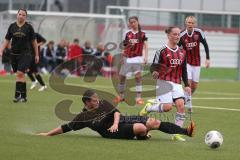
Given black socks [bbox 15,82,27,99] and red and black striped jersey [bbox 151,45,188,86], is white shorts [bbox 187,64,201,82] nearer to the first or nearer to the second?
black socks [bbox 15,82,27,99]

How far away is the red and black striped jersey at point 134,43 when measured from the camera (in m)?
21.7

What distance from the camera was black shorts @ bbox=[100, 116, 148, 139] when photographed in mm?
12570

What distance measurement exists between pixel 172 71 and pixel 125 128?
1.76 metres

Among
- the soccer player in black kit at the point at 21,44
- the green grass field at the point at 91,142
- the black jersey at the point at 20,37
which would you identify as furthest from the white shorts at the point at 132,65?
the black jersey at the point at 20,37

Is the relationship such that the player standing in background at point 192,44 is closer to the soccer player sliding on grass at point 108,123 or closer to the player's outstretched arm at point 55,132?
the soccer player sliding on grass at point 108,123

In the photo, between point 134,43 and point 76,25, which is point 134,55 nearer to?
point 134,43

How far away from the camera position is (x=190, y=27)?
17.9 meters

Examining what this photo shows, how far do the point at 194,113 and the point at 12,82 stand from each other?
40.3 feet

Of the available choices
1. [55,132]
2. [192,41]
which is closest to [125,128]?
[55,132]

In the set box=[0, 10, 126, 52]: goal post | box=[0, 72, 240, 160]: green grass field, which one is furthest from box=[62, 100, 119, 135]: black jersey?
box=[0, 10, 126, 52]: goal post

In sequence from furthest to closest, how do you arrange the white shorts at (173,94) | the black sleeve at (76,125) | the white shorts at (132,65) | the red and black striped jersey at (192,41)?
the white shorts at (132,65) → the red and black striped jersey at (192,41) → the white shorts at (173,94) → the black sleeve at (76,125)

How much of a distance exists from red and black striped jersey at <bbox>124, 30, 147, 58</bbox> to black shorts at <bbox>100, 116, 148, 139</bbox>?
9086 millimetres

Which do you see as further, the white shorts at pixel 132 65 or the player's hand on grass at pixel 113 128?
the white shorts at pixel 132 65

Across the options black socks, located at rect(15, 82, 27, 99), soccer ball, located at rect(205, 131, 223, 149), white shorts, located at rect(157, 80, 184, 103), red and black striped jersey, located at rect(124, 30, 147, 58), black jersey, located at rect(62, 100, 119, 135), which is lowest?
black socks, located at rect(15, 82, 27, 99)
